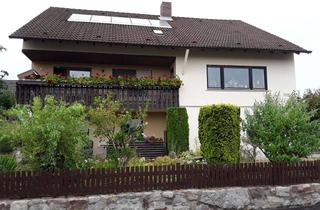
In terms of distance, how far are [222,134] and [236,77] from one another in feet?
33.1

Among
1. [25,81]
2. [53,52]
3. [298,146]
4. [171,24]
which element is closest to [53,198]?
[298,146]

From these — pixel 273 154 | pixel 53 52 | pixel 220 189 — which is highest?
pixel 53 52

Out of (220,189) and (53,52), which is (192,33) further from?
(220,189)

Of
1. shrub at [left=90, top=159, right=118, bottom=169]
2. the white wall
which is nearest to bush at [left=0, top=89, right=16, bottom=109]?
the white wall

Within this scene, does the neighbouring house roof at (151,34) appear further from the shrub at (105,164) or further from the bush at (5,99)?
the shrub at (105,164)

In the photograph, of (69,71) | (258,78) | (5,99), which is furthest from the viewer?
(258,78)

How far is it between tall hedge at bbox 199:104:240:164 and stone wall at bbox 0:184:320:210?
116 cm

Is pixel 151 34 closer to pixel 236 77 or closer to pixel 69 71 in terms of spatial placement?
pixel 69 71

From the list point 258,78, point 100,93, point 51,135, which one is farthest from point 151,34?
point 51,135

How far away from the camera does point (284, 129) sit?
33.3 ft

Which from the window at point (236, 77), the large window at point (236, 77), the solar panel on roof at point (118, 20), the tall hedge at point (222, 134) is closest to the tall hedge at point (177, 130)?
the large window at point (236, 77)

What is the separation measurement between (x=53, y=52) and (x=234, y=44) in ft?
31.6

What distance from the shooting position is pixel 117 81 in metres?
A: 16.6

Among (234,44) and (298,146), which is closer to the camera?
(298,146)
